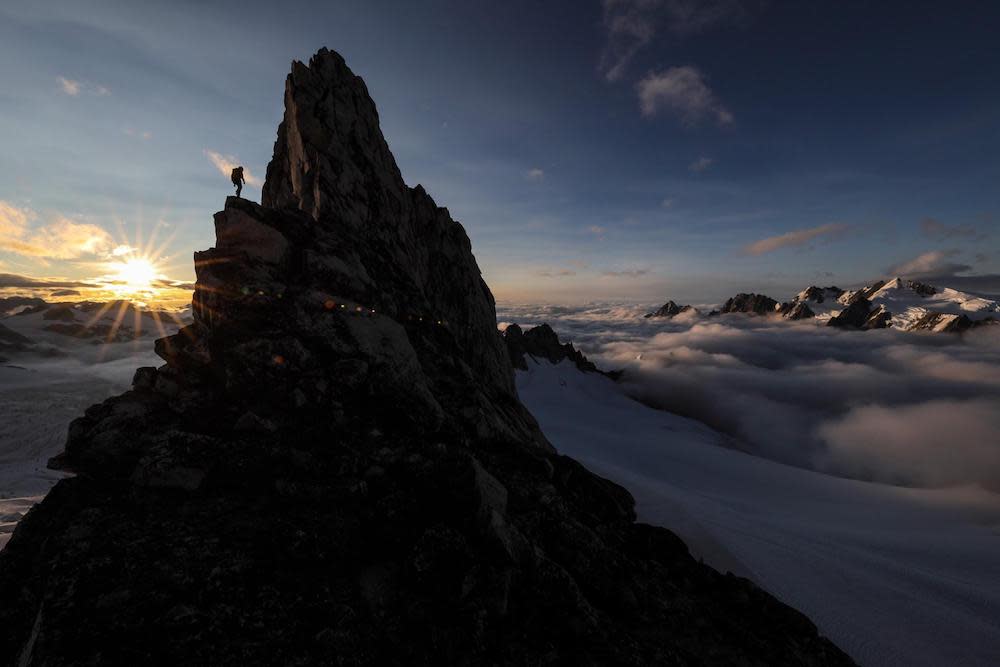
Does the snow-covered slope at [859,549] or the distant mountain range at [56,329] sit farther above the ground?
the distant mountain range at [56,329]

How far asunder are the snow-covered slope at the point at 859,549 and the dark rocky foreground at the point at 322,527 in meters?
12.3

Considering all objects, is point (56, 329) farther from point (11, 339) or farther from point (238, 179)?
point (238, 179)

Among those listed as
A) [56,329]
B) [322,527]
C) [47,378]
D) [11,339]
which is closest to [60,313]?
[56,329]

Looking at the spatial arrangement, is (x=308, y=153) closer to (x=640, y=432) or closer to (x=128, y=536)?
(x=128, y=536)

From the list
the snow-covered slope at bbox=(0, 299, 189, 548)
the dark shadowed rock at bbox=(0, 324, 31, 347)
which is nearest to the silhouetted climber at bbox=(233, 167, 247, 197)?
the snow-covered slope at bbox=(0, 299, 189, 548)

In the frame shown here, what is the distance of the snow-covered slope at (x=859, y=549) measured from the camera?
20.8m

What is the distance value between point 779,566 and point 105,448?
3590 cm

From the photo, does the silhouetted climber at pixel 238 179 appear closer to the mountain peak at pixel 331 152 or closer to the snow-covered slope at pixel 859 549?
the mountain peak at pixel 331 152

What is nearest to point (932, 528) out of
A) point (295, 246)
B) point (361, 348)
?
point (361, 348)

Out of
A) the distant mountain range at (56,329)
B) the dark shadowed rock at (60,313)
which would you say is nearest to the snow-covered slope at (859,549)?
the distant mountain range at (56,329)

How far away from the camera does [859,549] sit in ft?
106

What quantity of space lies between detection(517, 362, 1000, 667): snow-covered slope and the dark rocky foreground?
40.3ft

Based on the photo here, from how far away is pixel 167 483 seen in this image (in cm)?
1082

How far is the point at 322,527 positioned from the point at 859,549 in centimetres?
4269
